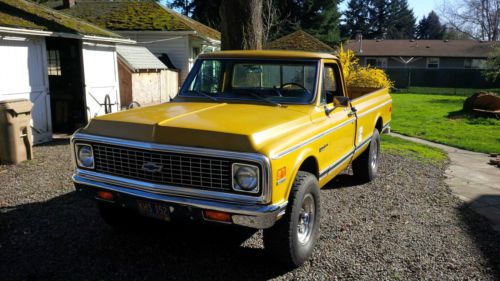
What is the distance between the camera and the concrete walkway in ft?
19.6

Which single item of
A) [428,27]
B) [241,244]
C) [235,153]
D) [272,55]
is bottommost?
[241,244]

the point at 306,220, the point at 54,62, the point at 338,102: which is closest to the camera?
the point at 306,220

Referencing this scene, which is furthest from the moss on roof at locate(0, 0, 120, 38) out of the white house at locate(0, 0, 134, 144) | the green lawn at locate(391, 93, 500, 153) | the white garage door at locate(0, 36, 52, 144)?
the green lawn at locate(391, 93, 500, 153)

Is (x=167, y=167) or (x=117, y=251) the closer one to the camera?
(x=167, y=167)

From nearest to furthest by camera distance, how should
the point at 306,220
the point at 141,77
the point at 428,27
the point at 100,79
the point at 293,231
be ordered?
the point at 293,231, the point at 306,220, the point at 100,79, the point at 141,77, the point at 428,27

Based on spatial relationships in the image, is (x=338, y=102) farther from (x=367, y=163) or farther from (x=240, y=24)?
(x=240, y=24)

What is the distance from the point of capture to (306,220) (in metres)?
4.15

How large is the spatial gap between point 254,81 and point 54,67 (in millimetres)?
9200

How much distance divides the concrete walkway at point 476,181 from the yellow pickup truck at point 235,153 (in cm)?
249

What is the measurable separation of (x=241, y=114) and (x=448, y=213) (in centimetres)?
333

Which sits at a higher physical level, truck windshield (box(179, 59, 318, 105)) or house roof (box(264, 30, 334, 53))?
house roof (box(264, 30, 334, 53))

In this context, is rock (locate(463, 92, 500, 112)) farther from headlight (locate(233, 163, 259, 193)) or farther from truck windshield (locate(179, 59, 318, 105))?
headlight (locate(233, 163, 259, 193))

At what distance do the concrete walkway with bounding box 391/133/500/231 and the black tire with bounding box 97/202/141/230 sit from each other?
170 inches

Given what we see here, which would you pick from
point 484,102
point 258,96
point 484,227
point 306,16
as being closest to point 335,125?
point 258,96
